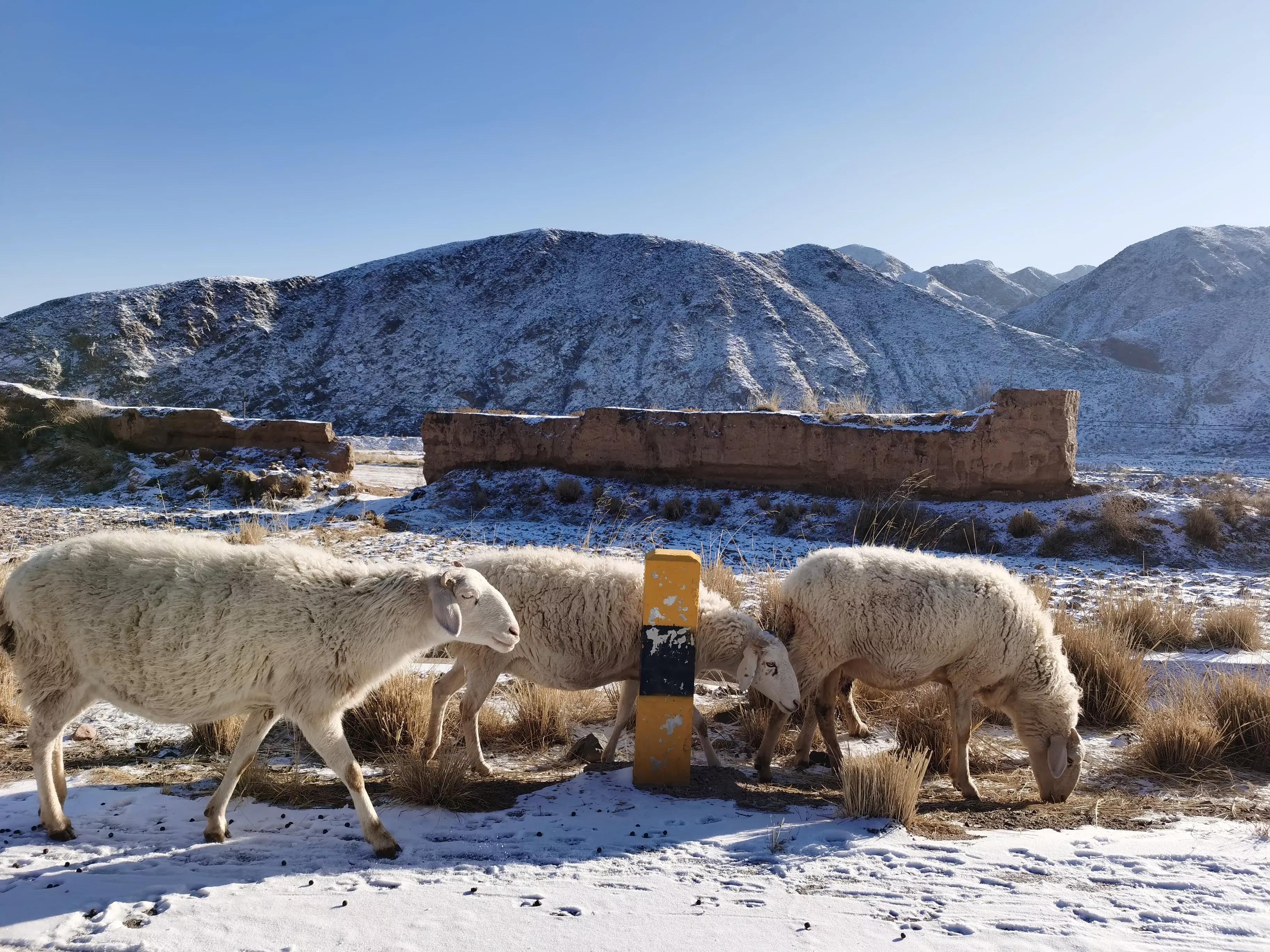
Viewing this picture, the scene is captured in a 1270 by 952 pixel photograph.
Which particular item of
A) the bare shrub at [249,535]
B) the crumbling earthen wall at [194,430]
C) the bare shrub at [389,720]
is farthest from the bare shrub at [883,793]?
the crumbling earthen wall at [194,430]

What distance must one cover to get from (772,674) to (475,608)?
2088mm

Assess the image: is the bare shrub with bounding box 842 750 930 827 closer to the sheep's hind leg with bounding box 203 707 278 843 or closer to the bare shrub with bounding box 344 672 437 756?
the bare shrub with bounding box 344 672 437 756

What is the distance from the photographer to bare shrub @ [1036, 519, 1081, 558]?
535 inches

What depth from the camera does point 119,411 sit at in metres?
19.0

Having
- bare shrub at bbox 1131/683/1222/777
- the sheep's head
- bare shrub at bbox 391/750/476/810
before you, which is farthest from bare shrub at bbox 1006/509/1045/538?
bare shrub at bbox 391/750/476/810

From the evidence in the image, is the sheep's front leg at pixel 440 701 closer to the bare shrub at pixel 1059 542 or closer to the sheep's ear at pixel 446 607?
the sheep's ear at pixel 446 607

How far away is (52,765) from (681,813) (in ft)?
10.9

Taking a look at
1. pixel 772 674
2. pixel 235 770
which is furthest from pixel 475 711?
pixel 772 674

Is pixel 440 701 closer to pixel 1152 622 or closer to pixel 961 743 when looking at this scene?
pixel 961 743

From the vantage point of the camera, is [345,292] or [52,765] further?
[345,292]

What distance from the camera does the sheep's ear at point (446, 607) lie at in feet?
12.9

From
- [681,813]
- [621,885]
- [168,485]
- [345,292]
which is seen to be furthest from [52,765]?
[345,292]

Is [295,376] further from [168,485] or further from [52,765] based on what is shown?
[52,765]

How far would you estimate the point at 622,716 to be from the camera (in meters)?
5.39
